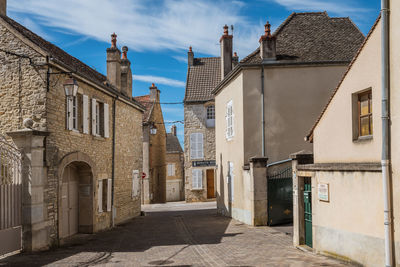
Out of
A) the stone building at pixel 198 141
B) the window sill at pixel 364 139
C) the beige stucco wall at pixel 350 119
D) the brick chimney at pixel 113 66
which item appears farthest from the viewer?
the stone building at pixel 198 141

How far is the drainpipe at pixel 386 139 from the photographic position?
7.21 m

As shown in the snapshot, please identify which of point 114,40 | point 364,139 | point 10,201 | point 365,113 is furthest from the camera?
point 114,40

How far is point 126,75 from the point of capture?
21406mm

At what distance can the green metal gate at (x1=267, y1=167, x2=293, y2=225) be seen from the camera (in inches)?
601

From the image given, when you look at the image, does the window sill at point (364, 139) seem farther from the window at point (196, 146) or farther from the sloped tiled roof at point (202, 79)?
the window at point (196, 146)

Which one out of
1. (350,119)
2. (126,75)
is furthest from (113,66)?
(350,119)

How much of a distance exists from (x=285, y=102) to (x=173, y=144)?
84.4 ft

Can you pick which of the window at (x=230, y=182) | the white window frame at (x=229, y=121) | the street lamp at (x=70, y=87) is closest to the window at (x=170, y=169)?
the window at (x=230, y=182)

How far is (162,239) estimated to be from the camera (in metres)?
13.3

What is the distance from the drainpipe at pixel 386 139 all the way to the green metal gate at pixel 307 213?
3426 mm

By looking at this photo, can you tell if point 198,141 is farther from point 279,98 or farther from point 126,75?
point 279,98

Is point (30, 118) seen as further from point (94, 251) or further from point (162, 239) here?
point (162, 239)

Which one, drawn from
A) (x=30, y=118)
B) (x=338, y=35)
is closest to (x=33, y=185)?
(x=30, y=118)

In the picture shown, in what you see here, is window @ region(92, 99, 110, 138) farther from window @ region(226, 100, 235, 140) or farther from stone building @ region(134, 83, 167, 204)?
stone building @ region(134, 83, 167, 204)
